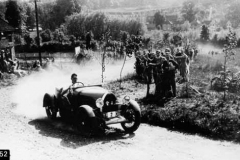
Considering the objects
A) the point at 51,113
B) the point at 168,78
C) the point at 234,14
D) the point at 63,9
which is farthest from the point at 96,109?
the point at 234,14

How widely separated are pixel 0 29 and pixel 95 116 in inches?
1125

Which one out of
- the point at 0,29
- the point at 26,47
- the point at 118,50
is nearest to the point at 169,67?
the point at 118,50

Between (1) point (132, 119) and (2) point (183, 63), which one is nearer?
(1) point (132, 119)

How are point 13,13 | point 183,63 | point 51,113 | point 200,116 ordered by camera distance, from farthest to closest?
point 13,13 < point 183,63 < point 51,113 < point 200,116

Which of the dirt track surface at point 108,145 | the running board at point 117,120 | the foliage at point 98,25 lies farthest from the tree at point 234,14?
the running board at point 117,120

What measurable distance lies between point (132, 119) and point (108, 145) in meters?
1.62

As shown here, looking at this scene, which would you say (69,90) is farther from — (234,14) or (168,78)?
(234,14)

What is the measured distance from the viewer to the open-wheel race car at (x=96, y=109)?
955 cm

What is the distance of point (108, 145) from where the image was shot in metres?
8.99

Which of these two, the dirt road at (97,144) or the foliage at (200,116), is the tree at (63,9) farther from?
the foliage at (200,116)

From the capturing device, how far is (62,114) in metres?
11.4

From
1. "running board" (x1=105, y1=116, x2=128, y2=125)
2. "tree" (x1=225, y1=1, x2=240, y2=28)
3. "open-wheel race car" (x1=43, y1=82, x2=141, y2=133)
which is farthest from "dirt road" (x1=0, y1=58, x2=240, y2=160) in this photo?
"tree" (x1=225, y1=1, x2=240, y2=28)

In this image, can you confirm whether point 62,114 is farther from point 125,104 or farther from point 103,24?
point 103,24

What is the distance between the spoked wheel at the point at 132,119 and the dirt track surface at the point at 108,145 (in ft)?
0.71
